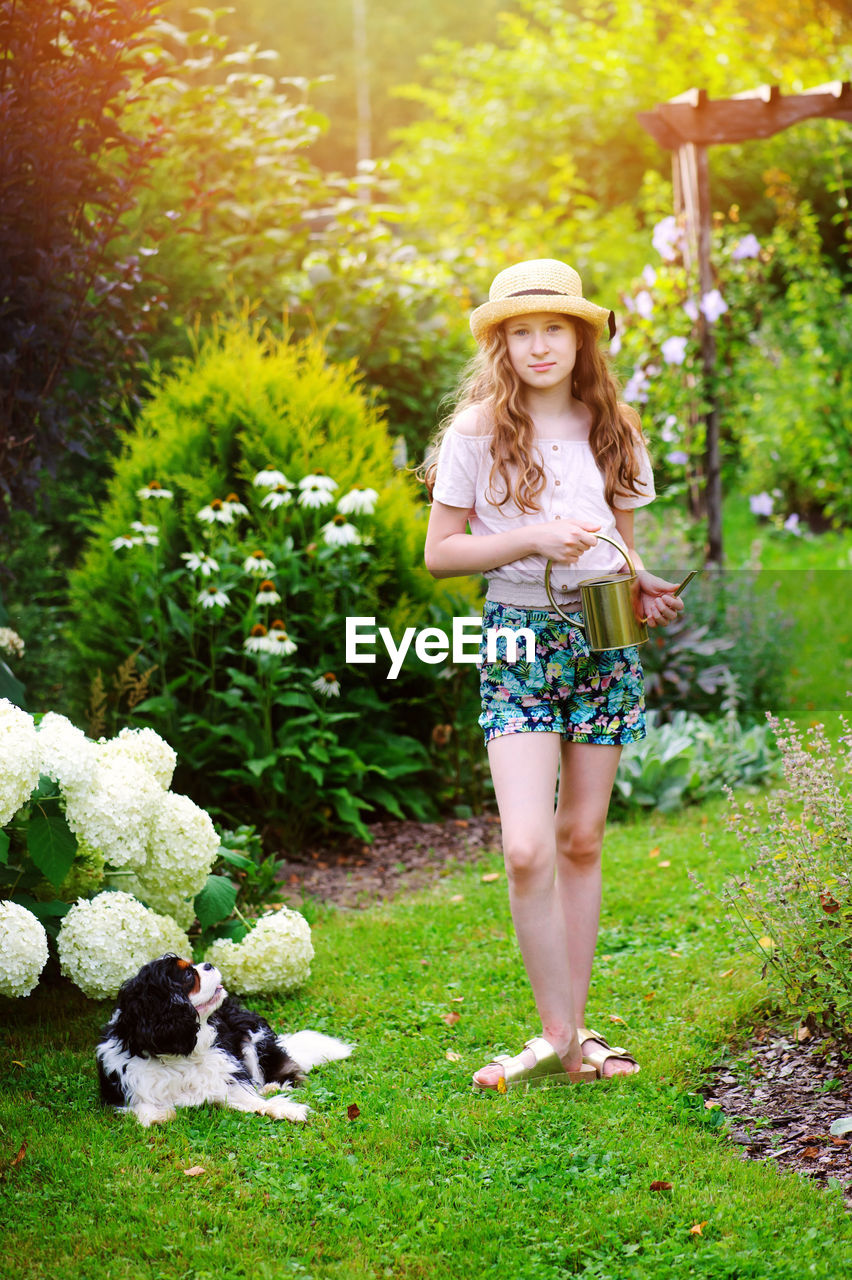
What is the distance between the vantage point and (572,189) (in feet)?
48.2

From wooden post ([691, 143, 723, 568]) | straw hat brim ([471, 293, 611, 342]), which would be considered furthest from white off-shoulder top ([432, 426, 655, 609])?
wooden post ([691, 143, 723, 568])

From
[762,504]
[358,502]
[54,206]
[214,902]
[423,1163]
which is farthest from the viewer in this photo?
[762,504]

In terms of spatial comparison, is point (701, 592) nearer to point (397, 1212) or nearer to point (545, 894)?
point (545, 894)

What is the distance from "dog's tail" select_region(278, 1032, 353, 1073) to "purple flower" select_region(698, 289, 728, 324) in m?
4.73

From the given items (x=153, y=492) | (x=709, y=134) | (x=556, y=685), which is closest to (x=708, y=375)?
(x=709, y=134)

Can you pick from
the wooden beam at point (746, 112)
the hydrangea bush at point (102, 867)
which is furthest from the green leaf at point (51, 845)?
the wooden beam at point (746, 112)

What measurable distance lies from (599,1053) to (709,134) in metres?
5.10

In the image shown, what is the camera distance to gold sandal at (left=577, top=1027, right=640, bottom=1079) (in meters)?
2.85

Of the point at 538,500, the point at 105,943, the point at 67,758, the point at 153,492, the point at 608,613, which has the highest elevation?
the point at 153,492

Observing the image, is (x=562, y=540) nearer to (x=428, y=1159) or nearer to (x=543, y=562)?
(x=543, y=562)

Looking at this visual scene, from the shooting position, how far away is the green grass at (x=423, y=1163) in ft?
7.01

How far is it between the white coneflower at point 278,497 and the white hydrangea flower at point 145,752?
150 cm

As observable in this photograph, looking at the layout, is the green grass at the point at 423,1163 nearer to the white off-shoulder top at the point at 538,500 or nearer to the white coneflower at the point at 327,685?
the white off-shoulder top at the point at 538,500

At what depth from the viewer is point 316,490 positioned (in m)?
4.71
